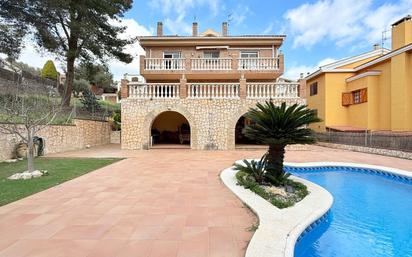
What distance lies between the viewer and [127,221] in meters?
4.41

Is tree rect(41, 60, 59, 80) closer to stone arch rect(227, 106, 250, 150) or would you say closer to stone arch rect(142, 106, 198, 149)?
stone arch rect(142, 106, 198, 149)

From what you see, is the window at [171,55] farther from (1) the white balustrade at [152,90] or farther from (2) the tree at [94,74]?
(1) the white balustrade at [152,90]

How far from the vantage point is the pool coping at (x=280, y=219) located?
3.32 m

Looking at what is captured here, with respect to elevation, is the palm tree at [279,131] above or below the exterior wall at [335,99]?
below

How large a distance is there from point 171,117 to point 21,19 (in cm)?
1267

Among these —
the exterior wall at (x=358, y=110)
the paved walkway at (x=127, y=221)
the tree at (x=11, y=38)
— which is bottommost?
the paved walkway at (x=127, y=221)

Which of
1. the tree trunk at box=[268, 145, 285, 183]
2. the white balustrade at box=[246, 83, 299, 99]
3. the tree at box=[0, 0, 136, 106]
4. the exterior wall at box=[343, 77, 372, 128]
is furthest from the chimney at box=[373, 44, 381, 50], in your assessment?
the tree trunk at box=[268, 145, 285, 183]

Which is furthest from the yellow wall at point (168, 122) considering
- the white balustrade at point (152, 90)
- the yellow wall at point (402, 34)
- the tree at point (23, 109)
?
the yellow wall at point (402, 34)

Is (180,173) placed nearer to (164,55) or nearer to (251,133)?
(251,133)

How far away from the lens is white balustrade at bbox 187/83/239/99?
16.3 m

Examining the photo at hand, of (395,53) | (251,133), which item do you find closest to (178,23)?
(395,53)

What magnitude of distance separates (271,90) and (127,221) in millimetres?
13834

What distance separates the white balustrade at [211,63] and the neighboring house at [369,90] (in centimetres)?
981

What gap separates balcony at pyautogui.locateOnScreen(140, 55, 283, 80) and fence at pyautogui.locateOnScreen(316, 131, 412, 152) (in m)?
6.76
